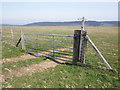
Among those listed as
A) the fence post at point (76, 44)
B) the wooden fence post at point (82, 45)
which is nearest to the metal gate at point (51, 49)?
the fence post at point (76, 44)

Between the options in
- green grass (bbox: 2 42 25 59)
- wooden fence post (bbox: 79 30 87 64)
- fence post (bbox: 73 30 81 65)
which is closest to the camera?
wooden fence post (bbox: 79 30 87 64)

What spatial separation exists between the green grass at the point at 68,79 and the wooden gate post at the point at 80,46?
103cm

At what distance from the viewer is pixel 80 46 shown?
768 cm

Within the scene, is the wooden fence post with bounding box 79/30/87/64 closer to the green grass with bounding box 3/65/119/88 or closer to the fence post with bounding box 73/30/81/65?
the fence post with bounding box 73/30/81/65

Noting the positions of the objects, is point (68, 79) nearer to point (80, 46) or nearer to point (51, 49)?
point (80, 46)

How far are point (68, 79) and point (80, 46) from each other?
8.90ft

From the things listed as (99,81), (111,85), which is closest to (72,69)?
(99,81)

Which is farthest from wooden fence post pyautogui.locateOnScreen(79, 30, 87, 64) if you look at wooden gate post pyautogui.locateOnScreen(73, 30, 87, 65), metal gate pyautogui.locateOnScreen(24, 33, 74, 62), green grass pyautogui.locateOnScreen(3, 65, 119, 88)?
green grass pyautogui.locateOnScreen(3, 65, 119, 88)

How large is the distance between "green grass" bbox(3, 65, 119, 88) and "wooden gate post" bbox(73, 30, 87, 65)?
1.03m

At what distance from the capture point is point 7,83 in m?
5.71

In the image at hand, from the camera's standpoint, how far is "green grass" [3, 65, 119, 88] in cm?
553

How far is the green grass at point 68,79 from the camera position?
553cm

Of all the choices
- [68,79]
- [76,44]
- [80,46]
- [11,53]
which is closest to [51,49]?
[11,53]

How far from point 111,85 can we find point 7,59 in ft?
28.1
